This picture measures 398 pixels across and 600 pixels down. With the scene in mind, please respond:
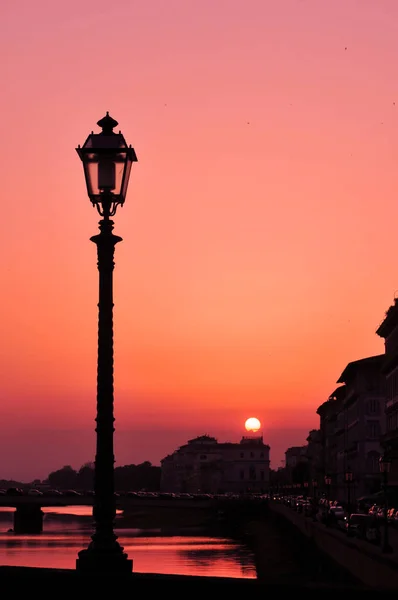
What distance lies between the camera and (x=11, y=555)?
118 m

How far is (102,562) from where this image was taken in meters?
14.9

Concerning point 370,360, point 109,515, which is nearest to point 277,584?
point 109,515

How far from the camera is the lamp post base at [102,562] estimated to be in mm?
14898

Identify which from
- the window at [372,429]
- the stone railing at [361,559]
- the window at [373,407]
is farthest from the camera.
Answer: the window at [373,407]

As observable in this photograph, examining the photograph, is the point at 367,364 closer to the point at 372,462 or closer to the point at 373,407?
Result: the point at 373,407

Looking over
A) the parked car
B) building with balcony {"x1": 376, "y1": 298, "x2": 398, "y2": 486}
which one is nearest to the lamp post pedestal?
the parked car

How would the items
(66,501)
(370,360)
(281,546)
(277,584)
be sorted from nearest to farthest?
(277,584) → (281,546) → (370,360) → (66,501)

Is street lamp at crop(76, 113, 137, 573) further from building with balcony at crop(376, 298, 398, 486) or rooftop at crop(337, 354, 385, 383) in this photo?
rooftop at crop(337, 354, 385, 383)

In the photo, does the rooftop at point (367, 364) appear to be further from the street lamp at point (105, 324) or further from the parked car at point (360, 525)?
the street lamp at point (105, 324)

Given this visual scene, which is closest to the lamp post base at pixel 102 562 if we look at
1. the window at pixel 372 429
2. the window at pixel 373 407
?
the window at pixel 372 429

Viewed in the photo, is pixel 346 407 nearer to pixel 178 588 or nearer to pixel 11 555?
pixel 11 555

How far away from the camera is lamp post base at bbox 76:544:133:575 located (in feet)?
48.9

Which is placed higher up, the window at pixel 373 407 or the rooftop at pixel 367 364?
the rooftop at pixel 367 364

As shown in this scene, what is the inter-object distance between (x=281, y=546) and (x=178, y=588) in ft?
345
